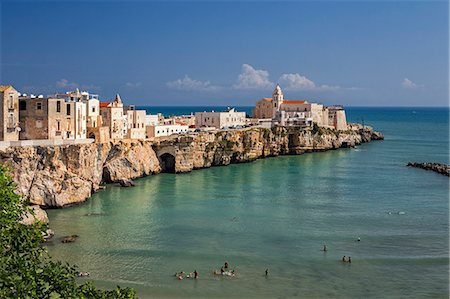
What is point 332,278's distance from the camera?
27.2 m

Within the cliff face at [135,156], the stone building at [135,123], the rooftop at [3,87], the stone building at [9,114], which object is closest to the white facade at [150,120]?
the stone building at [135,123]

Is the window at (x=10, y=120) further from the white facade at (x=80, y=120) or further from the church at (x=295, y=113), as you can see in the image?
the church at (x=295, y=113)

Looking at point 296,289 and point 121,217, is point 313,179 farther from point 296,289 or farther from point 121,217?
point 296,289

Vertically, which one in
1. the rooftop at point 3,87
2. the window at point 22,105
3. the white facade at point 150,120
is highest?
the rooftop at point 3,87

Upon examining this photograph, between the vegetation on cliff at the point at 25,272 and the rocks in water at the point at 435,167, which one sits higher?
the vegetation on cliff at the point at 25,272

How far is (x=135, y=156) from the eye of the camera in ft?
191

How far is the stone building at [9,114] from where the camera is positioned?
150 ft

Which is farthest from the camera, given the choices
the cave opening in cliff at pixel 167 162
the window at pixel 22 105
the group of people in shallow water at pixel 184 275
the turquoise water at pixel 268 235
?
the cave opening in cliff at pixel 167 162

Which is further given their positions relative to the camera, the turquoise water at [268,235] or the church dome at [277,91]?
the church dome at [277,91]

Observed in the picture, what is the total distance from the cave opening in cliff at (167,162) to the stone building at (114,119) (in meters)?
5.60

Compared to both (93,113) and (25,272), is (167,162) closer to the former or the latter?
(93,113)

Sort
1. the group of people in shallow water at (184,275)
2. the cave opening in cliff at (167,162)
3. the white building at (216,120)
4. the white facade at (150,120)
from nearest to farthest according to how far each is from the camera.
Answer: the group of people in shallow water at (184,275) → the cave opening in cliff at (167,162) → the white facade at (150,120) → the white building at (216,120)

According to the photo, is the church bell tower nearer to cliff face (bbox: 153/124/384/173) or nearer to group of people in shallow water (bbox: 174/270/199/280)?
cliff face (bbox: 153/124/384/173)

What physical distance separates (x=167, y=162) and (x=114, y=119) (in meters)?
8.76
